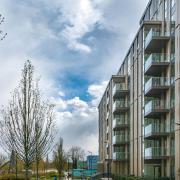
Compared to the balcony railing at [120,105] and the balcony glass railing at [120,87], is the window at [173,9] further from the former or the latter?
the balcony glass railing at [120,87]

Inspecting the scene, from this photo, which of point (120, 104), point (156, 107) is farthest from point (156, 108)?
point (120, 104)

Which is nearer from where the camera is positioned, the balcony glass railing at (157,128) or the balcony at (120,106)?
the balcony glass railing at (157,128)

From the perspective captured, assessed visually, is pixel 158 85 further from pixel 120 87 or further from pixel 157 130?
pixel 120 87

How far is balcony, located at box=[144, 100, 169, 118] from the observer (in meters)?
47.2

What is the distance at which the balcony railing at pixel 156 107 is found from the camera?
4712 centimetres

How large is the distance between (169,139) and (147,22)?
13135mm

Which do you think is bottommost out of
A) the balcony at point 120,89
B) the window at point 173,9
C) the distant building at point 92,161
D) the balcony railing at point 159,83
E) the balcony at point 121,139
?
the distant building at point 92,161

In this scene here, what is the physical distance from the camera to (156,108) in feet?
156

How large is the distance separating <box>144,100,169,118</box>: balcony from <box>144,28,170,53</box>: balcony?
568cm

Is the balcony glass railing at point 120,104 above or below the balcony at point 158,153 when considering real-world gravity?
above

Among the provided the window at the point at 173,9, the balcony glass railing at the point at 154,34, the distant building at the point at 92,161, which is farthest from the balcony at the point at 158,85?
the distant building at the point at 92,161

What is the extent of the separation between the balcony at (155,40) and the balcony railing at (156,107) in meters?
Answer: 5.58

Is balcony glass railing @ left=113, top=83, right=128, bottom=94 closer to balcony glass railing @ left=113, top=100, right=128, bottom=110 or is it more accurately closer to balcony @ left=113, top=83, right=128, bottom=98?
balcony @ left=113, top=83, right=128, bottom=98

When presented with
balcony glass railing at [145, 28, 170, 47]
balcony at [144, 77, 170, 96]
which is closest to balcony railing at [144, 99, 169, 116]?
balcony at [144, 77, 170, 96]
